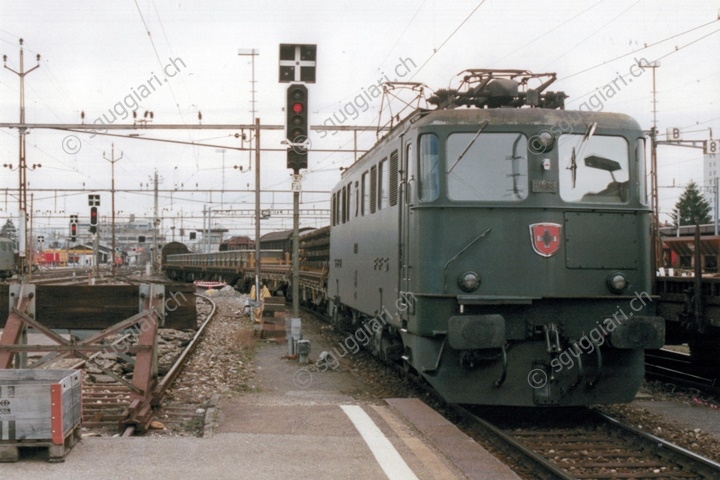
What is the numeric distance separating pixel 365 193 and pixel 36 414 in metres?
6.87

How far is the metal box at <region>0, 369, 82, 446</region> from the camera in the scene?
5.71 metres

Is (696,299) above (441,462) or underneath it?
above

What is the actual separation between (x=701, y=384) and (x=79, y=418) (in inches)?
335

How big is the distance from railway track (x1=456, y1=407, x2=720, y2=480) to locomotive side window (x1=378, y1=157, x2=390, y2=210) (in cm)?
290

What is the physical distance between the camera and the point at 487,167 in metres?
8.41

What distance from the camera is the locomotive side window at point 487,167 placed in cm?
832

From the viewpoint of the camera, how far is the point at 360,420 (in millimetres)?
7328

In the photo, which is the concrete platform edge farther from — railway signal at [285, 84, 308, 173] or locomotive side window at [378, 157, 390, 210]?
railway signal at [285, 84, 308, 173]

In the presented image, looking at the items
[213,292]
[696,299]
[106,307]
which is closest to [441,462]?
[696,299]

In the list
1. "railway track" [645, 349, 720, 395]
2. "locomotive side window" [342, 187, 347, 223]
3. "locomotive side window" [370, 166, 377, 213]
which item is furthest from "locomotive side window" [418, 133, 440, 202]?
"locomotive side window" [342, 187, 347, 223]

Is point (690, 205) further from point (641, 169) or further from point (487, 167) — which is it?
point (487, 167)

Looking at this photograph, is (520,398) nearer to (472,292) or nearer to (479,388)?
(479,388)

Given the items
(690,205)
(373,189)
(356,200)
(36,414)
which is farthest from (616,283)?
(690,205)

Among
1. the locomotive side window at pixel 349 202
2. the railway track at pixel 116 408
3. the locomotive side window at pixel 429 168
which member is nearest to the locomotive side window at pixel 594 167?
the locomotive side window at pixel 429 168
